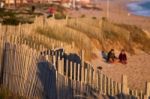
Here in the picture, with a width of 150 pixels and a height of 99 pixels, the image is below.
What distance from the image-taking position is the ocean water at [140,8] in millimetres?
58469

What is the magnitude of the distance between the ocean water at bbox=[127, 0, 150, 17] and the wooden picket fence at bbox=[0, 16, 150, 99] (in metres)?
44.8

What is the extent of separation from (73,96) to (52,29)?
427 inches

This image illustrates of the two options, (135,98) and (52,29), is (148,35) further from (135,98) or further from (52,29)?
(135,98)

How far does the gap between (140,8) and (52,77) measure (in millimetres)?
55427

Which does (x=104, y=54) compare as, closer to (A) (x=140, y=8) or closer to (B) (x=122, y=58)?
(B) (x=122, y=58)

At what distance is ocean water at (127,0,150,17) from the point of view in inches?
2302

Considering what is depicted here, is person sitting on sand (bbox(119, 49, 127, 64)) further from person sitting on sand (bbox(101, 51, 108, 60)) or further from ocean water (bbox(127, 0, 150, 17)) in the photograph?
ocean water (bbox(127, 0, 150, 17))

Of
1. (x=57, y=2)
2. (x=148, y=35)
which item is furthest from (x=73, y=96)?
(x=57, y=2)

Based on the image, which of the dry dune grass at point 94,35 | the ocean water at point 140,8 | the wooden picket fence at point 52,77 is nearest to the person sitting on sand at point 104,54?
the dry dune grass at point 94,35

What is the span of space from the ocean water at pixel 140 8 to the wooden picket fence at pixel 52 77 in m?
44.8

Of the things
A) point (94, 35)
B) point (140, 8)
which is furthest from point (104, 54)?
point (140, 8)

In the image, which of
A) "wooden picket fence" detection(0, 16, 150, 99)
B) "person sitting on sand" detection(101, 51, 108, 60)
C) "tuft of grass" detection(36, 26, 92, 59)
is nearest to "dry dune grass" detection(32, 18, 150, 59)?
"tuft of grass" detection(36, 26, 92, 59)

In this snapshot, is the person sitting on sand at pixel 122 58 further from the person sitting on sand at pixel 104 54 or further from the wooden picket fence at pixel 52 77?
the wooden picket fence at pixel 52 77

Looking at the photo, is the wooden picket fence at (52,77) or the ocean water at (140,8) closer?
the wooden picket fence at (52,77)
